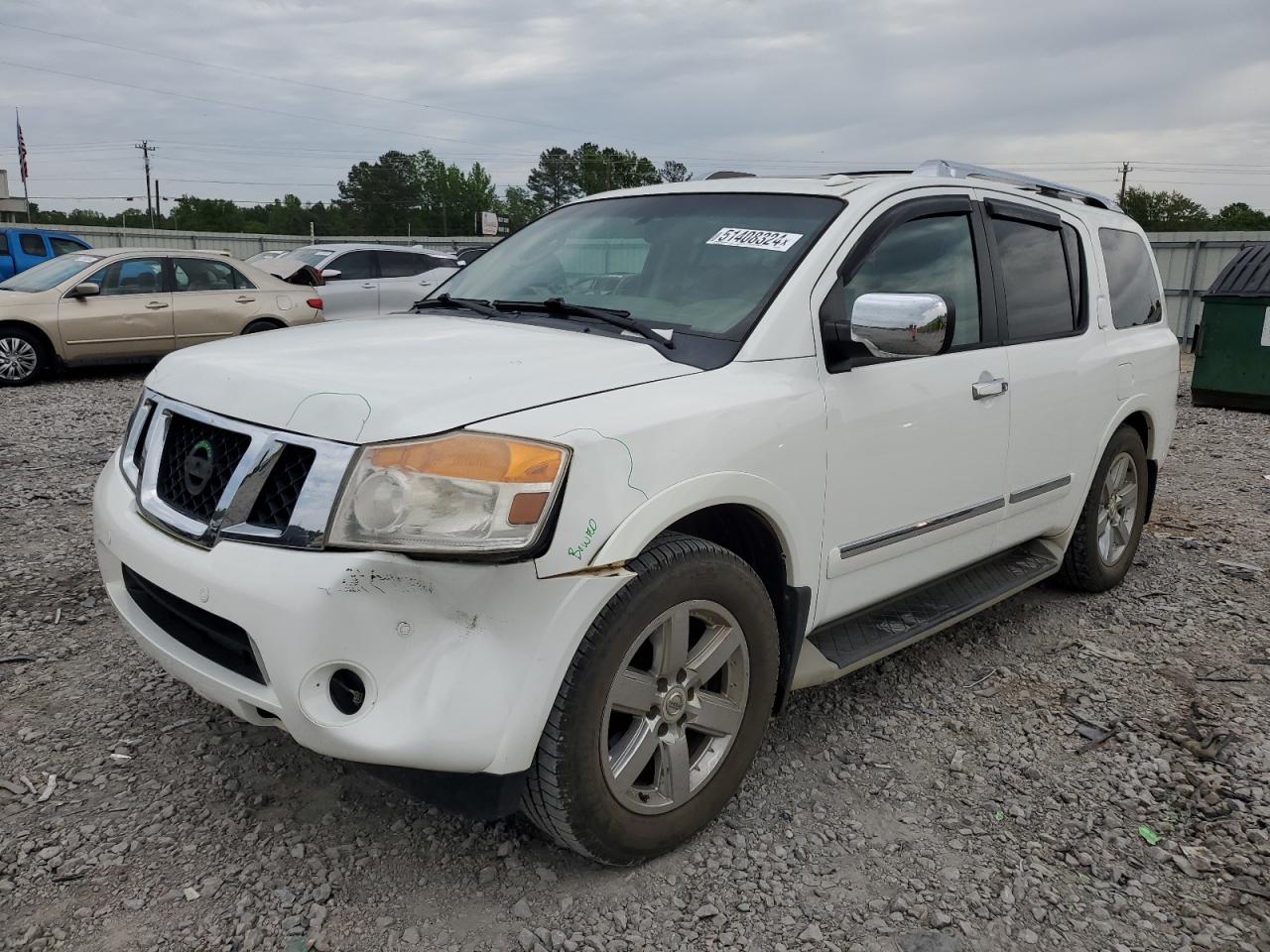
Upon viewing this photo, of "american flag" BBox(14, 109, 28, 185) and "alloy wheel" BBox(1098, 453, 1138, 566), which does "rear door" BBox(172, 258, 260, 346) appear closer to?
"alloy wheel" BBox(1098, 453, 1138, 566)

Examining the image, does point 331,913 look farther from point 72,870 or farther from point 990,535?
point 990,535

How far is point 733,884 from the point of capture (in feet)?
8.24

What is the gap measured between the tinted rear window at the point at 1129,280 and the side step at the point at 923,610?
4.32 ft

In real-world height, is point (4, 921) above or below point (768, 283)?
below

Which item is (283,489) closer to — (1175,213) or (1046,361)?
(1046,361)

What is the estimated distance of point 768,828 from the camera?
277 cm

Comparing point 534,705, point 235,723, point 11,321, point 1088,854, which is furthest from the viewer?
point 11,321

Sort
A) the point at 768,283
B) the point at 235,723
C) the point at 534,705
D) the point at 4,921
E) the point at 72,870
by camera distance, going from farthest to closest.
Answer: the point at 235,723 → the point at 768,283 → the point at 72,870 → the point at 4,921 → the point at 534,705

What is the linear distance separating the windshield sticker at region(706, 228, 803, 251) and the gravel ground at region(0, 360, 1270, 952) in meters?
1.60

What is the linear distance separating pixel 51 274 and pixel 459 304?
31.0ft

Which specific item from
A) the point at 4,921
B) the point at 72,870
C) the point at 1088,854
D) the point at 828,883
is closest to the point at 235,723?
the point at 72,870

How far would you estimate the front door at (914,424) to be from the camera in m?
2.90

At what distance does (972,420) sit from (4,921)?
10.1 ft

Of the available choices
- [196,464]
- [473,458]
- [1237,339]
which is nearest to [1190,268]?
[1237,339]
